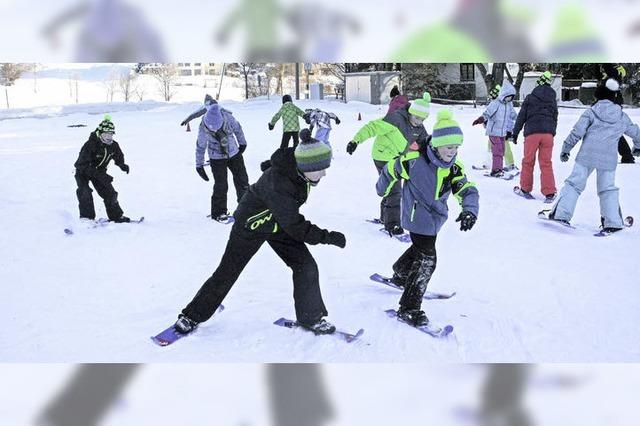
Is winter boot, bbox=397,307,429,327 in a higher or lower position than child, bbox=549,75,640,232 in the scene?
lower

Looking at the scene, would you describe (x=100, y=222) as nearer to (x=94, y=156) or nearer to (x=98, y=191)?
(x=98, y=191)

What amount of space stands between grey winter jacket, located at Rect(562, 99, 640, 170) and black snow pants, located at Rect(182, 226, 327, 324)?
3763mm

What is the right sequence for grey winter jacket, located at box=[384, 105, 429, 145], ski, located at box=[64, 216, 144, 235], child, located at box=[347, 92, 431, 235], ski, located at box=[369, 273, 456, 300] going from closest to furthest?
ski, located at box=[369, 273, 456, 300] < child, located at box=[347, 92, 431, 235] < grey winter jacket, located at box=[384, 105, 429, 145] < ski, located at box=[64, 216, 144, 235]

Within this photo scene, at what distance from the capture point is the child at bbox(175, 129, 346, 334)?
313 centimetres

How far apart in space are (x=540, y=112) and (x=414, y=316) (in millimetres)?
5035

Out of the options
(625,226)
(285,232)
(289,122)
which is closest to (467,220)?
(285,232)

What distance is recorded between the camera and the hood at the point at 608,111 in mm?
5773

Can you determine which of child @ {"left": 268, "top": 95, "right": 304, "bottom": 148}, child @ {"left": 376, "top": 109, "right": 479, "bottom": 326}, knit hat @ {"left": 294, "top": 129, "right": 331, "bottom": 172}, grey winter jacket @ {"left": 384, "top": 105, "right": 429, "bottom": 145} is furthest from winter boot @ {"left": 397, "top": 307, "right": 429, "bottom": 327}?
child @ {"left": 268, "top": 95, "right": 304, "bottom": 148}

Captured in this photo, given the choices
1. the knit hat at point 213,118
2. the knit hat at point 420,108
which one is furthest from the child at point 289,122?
the knit hat at point 420,108

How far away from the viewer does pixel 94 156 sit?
6.71 meters

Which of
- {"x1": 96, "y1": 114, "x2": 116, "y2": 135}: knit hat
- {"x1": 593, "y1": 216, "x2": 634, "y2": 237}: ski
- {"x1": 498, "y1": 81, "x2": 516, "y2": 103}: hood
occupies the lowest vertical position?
{"x1": 593, "y1": 216, "x2": 634, "y2": 237}: ski

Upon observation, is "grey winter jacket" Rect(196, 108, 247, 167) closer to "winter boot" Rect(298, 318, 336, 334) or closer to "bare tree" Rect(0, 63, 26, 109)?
"bare tree" Rect(0, 63, 26, 109)

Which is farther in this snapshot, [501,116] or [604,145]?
[501,116]

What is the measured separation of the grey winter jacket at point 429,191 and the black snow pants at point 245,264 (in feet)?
2.32
